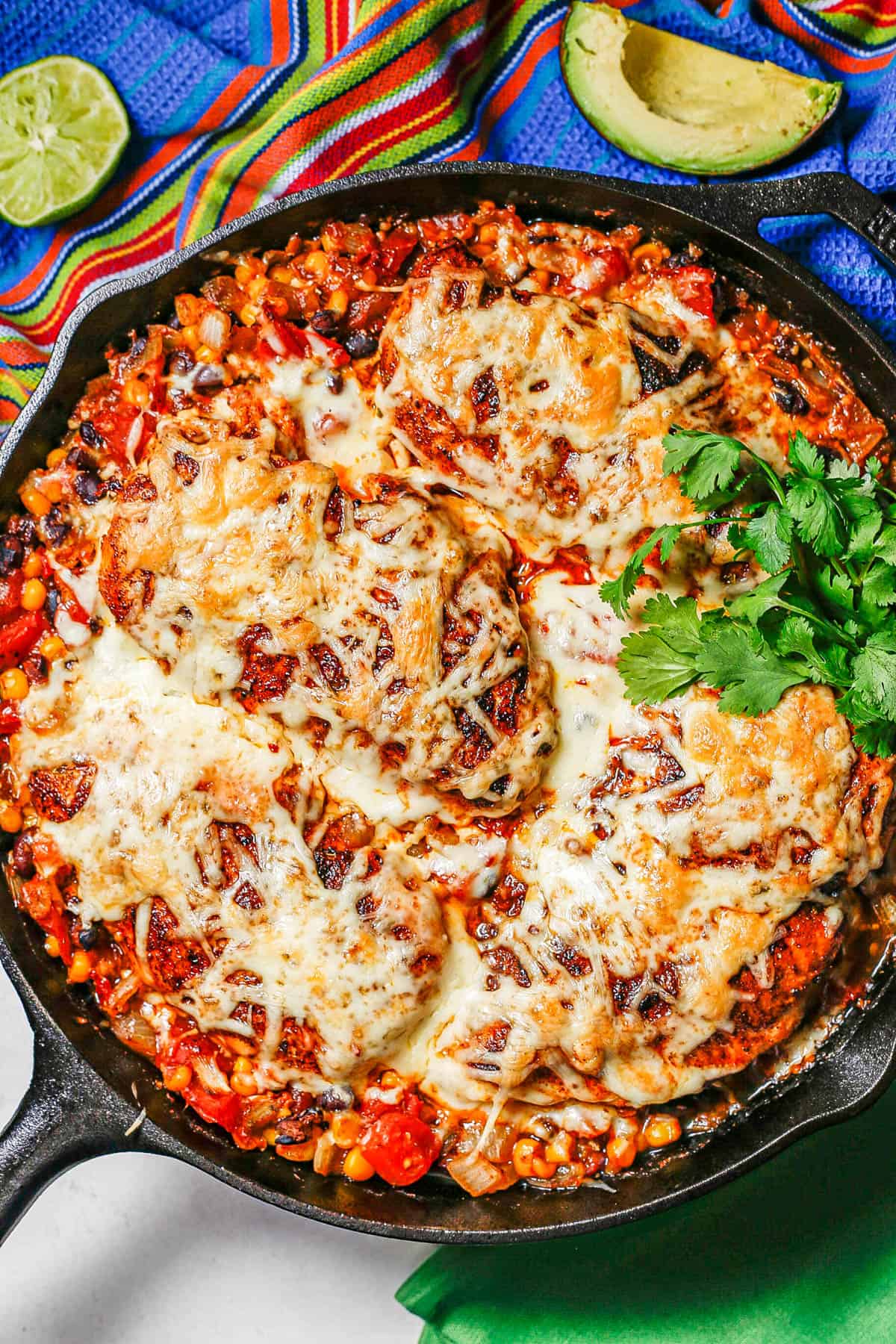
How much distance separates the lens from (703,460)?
11.3 ft

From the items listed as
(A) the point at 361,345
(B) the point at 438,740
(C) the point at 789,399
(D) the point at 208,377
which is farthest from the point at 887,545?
(D) the point at 208,377

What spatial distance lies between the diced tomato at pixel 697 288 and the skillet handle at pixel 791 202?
172 mm

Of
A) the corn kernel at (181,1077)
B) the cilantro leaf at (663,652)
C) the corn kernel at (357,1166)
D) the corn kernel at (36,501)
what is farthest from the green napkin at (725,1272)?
the corn kernel at (36,501)

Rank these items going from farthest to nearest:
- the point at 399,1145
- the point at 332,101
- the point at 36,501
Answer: the point at 332,101 → the point at 36,501 → the point at 399,1145

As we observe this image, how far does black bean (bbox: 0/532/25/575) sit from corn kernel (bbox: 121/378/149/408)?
57cm

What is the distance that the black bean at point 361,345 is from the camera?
152 inches

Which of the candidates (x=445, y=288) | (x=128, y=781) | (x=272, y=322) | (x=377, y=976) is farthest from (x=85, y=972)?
(x=445, y=288)

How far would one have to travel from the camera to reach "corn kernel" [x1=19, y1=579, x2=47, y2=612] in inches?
152

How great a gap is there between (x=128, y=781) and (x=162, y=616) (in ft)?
1.64

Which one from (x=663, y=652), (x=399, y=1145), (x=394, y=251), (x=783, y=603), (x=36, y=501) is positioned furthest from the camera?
(x=394, y=251)

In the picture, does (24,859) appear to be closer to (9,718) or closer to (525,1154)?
(9,718)

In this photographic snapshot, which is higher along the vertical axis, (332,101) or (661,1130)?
(332,101)

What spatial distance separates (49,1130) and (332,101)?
139 inches

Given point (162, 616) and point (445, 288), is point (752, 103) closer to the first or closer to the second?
point (445, 288)
